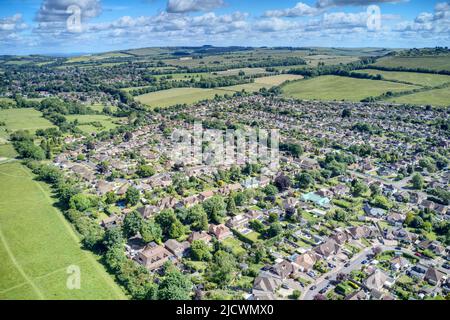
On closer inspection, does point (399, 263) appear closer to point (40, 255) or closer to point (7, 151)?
point (40, 255)

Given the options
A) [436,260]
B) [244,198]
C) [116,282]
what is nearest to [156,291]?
[116,282]

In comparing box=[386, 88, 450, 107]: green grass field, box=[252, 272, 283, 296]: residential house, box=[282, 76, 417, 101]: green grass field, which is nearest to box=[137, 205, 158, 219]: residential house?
box=[252, 272, 283, 296]: residential house

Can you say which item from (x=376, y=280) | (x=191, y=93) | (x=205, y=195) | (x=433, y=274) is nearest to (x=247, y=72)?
(x=191, y=93)

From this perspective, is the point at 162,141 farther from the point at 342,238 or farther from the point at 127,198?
the point at 342,238

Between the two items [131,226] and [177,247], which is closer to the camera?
[177,247]

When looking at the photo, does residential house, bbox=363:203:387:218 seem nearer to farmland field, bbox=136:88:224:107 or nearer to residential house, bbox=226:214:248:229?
residential house, bbox=226:214:248:229

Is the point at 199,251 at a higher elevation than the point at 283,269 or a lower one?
higher
